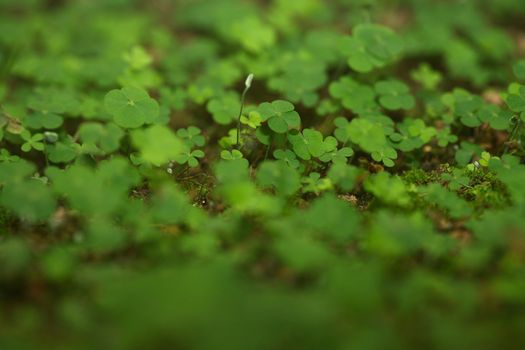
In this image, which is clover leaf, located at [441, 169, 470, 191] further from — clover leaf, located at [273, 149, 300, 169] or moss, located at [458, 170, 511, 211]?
clover leaf, located at [273, 149, 300, 169]

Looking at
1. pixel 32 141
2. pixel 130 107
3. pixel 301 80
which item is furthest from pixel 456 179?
pixel 32 141

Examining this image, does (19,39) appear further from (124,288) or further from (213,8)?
(124,288)

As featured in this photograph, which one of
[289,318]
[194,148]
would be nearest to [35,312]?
[289,318]

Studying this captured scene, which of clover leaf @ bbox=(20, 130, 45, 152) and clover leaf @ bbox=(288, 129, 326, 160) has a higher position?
clover leaf @ bbox=(288, 129, 326, 160)

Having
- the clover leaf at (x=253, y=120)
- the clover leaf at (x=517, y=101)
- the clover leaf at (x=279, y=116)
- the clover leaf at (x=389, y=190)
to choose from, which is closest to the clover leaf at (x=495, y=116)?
the clover leaf at (x=517, y=101)

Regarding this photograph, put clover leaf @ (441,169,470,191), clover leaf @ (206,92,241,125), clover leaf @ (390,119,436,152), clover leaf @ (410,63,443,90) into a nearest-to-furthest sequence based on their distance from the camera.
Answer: clover leaf @ (441,169,470,191), clover leaf @ (390,119,436,152), clover leaf @ (206,92,241,125), clover leaf @ (410,63,443,90)

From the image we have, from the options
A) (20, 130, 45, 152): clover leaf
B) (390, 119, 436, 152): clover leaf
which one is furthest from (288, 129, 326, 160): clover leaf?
(20, 130, 45, 152): clover leaf

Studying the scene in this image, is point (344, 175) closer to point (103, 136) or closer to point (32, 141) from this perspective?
point (103, 136)

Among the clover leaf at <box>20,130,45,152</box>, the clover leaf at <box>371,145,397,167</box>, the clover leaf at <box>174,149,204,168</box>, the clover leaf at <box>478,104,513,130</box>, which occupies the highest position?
the clover leaf at <box>478,104,513,130</box>

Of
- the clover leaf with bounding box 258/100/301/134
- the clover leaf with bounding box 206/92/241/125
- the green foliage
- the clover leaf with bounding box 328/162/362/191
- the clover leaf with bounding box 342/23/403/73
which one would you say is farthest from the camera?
the clover leaf with bounding box 342/23/403/73
